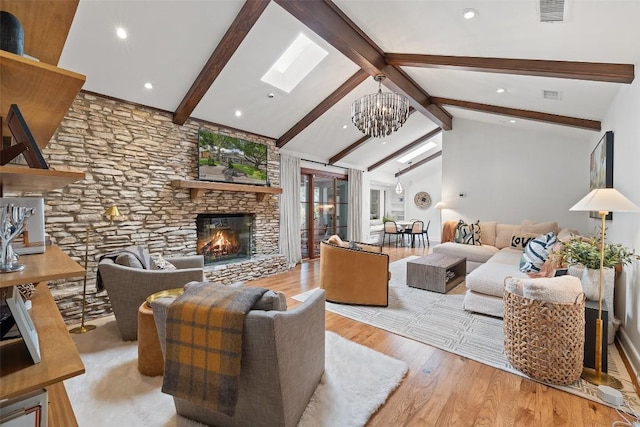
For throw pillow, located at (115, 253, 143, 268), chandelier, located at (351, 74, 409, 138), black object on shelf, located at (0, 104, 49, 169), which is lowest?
throw pillow, located at (115, 253, 143, 268)

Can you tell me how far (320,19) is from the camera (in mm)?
2807

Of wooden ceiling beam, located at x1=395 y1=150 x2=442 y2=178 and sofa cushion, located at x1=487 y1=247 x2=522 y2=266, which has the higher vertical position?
wooden ceiling beam, located at x1=395 y1=150 x2=442 y2=178

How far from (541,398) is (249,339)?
6.65ft

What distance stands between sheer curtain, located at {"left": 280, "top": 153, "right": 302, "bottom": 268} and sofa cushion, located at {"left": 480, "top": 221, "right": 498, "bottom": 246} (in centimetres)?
391

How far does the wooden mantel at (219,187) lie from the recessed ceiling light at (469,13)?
145 inches

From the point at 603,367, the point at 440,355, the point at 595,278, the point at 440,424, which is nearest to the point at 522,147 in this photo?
the point at 595,278

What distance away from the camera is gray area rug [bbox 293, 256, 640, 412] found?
221cm

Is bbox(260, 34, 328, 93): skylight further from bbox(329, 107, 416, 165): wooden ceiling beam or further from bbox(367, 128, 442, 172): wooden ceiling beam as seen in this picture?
bbox(367, 128, 442, 172): wooden ceiling beam

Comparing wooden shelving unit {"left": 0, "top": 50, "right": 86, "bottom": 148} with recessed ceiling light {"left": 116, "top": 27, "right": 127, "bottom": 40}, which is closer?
wooden shelving unit {"left": 0, "top": 50, "right": 86, "bottom": 148}

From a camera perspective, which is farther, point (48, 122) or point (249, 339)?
point (249, 339)

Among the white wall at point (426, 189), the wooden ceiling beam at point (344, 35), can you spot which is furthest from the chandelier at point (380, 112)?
the white wall at point (426, 189)

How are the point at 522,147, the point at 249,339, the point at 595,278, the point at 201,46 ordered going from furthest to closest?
1. the point at 522,147
2. the point at 201,46
3. the point at 595,278
4. the point at 249,339

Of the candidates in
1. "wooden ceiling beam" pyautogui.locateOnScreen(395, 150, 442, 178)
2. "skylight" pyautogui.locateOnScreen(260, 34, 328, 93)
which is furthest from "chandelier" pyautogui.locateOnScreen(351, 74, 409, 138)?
"wooden ceiling beam" pyautogui.locateOnScreen(395, 150, 442, 178)

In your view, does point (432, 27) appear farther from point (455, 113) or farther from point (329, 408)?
point (455, 113)
